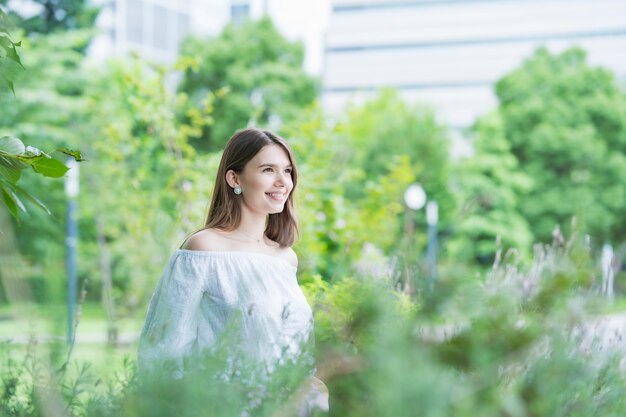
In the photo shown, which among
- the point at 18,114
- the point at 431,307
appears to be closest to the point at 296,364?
the point at 431,307

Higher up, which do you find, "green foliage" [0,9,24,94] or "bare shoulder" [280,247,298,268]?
"green foliage" [0,9,24,94]

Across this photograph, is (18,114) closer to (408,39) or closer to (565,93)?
(565,93)

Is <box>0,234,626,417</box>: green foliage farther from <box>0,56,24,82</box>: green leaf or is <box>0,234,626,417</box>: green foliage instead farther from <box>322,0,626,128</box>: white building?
<box>322,0,626,128</box>: white building

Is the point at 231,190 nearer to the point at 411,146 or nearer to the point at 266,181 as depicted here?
the point at 266,181

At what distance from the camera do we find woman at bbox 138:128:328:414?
224cm

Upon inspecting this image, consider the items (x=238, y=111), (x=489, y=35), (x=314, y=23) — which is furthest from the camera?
(x=489, y=35)

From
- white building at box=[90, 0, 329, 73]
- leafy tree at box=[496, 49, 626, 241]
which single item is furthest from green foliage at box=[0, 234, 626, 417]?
white building at box=[90, 0, 329, 73]

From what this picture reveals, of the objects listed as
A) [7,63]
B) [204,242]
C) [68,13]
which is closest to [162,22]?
[68,13]

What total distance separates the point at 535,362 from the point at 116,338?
609 mm

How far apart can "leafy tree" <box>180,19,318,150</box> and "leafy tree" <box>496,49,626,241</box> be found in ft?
25.6

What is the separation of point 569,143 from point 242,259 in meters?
31.2

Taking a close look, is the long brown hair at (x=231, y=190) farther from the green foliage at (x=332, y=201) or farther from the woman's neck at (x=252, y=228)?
the green foliage at (x=332, y=201)

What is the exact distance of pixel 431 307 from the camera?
121cm

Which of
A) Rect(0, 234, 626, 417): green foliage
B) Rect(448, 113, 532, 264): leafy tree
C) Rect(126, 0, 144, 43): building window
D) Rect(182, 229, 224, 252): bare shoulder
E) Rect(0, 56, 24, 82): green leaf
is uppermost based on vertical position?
Rect(126, 0, 144, 43): building window
